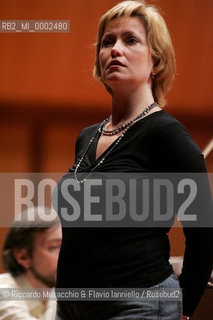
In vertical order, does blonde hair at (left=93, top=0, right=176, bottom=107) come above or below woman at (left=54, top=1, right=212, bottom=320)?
above

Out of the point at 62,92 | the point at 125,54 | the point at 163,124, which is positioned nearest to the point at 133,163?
the point at 163,124

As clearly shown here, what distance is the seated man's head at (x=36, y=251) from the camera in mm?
1208

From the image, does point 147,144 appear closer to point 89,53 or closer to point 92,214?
point 92,214

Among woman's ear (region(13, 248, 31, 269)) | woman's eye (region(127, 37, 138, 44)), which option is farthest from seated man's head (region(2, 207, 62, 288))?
woman's eye (region(127, 37, 138, 44))

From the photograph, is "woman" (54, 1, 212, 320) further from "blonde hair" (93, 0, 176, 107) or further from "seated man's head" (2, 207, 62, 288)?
"seated man's head" (2, 207, 62, 288)

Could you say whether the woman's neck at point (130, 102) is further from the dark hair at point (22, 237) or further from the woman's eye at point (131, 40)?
the dark hair at point (22, 237)

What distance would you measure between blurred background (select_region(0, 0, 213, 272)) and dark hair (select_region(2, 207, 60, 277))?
0.65 m

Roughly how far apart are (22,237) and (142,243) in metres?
0.52

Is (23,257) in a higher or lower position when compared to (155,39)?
lower

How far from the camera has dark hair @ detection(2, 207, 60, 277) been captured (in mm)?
1229

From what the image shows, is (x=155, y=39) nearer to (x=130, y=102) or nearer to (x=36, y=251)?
(x=130, y=102)

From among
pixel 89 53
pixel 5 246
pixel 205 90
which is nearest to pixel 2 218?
pixel 5 246

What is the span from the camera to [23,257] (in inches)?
48.6

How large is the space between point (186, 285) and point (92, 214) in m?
0.22
